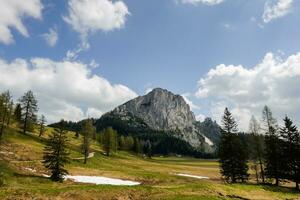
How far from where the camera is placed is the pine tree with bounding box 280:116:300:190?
5291 cm

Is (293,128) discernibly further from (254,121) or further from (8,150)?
(8,150)

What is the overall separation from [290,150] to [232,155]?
31.7 ft

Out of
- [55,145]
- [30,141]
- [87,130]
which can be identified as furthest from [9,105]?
[55,145]

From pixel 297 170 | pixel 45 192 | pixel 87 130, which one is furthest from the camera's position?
pixel 87 130

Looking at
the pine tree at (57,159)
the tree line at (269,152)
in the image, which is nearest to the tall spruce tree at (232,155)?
the tree line at (269,152)

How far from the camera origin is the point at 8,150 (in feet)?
226

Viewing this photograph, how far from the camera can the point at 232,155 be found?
5691cm

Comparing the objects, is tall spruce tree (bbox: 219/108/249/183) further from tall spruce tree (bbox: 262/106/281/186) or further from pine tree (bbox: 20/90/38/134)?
pine tree (bbox: 20/90/38/134)

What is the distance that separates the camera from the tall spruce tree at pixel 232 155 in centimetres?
5634

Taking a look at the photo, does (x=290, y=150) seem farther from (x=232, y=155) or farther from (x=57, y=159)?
(x=57, y=159)

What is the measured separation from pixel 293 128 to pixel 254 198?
2287cm

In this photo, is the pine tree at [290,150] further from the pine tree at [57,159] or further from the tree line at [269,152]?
the pine tree at [57,159]

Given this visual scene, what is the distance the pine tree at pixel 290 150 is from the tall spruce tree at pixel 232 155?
6625 mm

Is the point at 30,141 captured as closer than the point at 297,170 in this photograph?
No
